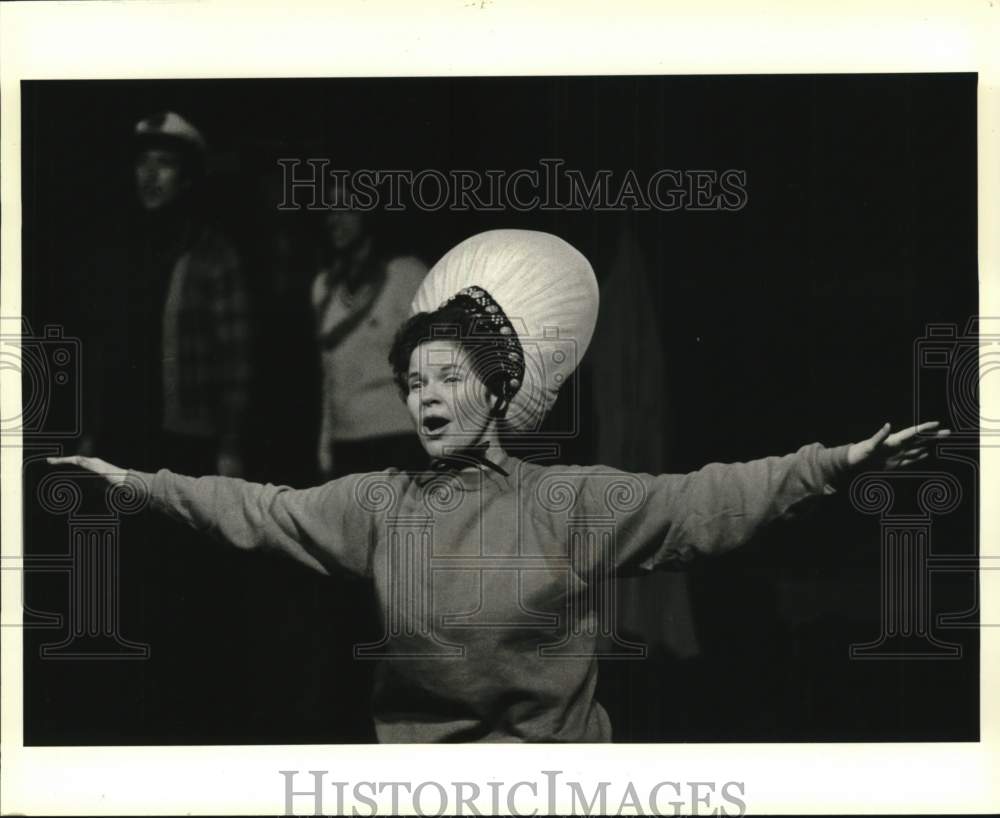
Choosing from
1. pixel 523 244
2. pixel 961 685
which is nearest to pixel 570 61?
pixel 523 244

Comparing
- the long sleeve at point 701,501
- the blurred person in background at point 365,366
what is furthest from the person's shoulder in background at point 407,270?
the long sleeve at point 701,501

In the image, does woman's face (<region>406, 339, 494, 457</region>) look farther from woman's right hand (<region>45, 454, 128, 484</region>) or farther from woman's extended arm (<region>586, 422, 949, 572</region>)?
woman's right hand (<region>45, 454, 128, 484</region>)

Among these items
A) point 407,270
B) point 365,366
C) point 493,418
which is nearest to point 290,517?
point 365,366

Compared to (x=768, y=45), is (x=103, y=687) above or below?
below

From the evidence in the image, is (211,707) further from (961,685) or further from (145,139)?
(961,685)

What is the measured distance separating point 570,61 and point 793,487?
4.76 ft

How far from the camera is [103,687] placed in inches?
173

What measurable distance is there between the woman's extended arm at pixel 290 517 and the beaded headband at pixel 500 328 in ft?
1.84

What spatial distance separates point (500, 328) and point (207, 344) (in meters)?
0.90

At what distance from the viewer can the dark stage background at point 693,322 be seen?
4340 millimetres

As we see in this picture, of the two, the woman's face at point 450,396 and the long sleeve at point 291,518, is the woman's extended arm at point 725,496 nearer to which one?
the woman's face at point 450,396

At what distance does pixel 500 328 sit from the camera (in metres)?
4.29

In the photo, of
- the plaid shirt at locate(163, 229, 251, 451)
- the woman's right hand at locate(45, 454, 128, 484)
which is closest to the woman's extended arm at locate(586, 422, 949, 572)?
the plaid shirt at locate(163, 229, 251, 451)

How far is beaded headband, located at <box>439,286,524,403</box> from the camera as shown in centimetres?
429
